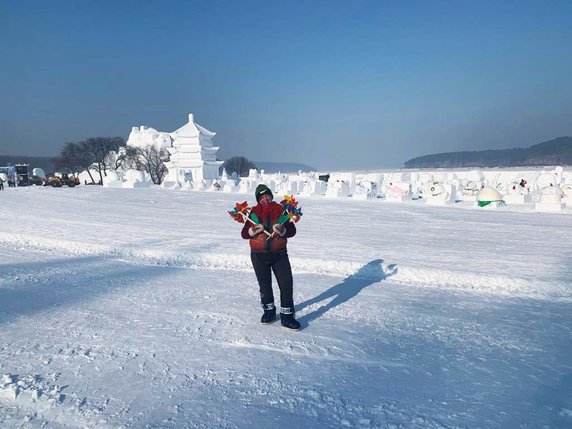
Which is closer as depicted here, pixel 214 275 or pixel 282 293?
pixel 282 293

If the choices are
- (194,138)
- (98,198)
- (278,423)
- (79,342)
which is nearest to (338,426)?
(278,423)

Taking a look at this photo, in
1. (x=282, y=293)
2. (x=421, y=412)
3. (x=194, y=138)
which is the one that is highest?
(x=194, y=138)

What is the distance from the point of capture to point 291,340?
3.93 m

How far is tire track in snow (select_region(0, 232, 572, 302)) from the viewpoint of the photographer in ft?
19.2

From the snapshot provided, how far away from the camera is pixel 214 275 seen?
6.68 metres

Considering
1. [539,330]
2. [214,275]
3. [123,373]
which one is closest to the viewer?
[123,373]

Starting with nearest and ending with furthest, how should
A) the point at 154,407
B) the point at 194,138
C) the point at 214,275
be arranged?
1. the point at 154,407
2. the point at 214,275
3. the point at 194,138

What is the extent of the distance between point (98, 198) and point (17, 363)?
23.3m

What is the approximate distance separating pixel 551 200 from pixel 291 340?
778 inches

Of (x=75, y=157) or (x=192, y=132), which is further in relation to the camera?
(x=75, y=157)

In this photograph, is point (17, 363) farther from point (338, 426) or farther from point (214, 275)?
point (214, 275)

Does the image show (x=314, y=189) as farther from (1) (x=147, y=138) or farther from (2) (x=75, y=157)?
(1) (x=147, y=138)

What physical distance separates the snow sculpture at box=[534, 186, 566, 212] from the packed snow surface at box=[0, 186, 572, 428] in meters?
11.4

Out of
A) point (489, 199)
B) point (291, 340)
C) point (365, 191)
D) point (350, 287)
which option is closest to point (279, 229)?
point (291, 340)
